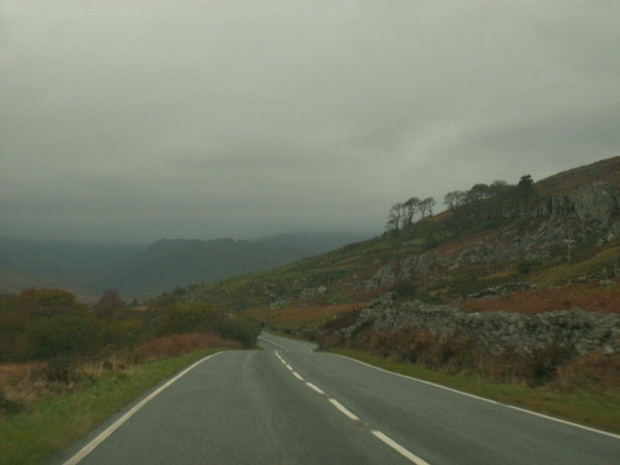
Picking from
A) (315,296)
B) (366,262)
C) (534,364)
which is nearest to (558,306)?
(534,364)

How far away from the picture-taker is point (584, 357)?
47.4ft

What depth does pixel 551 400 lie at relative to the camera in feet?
41.5

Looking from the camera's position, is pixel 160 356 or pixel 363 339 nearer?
pixel 160 356

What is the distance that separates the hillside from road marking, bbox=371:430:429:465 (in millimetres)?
14188

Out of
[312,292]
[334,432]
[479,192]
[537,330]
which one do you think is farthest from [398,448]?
[479,192]

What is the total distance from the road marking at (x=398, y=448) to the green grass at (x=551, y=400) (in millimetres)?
4057

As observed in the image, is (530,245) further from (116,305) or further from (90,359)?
(90,359)

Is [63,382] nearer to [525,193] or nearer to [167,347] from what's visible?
[167,347]

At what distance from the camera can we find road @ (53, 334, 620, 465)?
22.9ft

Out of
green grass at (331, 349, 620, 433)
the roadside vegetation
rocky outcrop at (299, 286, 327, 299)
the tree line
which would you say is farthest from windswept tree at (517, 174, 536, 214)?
green grass at (331, 349, 620, 433)

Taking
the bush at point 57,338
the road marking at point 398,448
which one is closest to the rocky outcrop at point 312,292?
the bush at point 57,338

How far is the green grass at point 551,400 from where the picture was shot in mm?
10391

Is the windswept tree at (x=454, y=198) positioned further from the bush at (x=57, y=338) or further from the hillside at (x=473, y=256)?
the bush at (x=57, y=338)

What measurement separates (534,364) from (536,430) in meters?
7.24
